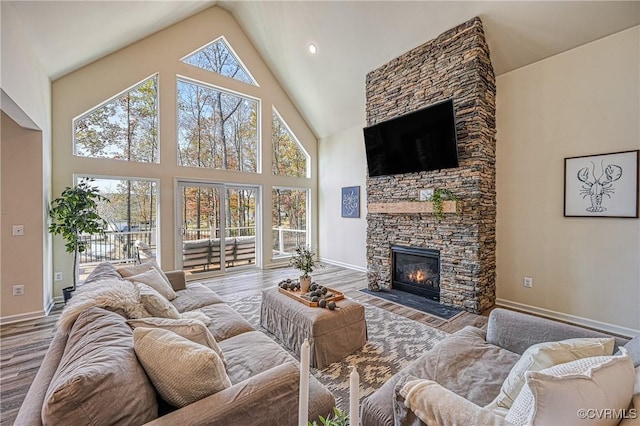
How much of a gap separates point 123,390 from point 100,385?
9cm

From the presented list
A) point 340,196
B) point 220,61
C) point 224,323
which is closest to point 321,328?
point 224,323

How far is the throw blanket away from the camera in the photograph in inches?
37.0

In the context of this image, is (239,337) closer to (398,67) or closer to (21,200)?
(21,200)

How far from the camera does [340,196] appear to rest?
6.44 metres

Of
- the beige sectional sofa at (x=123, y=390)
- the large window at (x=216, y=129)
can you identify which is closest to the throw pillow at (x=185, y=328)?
the beige sectional sofa at (x=123, y=390)

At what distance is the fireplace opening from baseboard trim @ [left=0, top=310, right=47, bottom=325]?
197 inches

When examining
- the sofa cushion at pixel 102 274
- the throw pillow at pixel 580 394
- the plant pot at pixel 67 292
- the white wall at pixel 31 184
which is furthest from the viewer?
the plant pot at pixel 67 292

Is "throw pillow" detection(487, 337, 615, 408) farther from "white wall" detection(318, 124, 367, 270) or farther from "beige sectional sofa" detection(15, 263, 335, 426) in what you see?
"white wall" detection(318, 124, 367, 270)

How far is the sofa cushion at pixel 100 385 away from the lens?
85cm

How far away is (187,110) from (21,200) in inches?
115

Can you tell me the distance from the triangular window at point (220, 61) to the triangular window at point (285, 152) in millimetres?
1027

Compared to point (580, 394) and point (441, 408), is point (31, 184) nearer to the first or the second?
point (441, 408)

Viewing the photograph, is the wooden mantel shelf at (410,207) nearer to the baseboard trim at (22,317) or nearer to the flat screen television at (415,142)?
the flat screen television at (415,142)

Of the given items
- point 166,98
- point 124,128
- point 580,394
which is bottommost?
point 580,394
